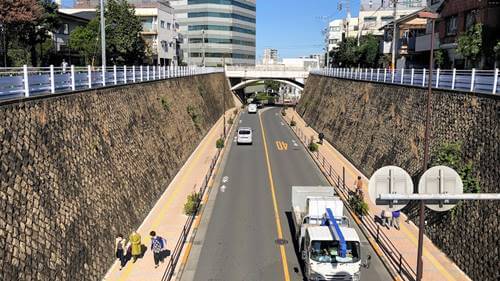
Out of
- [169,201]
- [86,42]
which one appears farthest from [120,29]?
[169,201]

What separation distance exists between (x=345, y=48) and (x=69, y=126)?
257 ft

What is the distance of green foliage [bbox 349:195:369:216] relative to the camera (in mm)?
25359

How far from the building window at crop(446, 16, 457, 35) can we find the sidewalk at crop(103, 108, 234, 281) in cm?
2862

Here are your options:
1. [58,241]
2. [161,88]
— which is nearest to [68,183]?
[58,241]

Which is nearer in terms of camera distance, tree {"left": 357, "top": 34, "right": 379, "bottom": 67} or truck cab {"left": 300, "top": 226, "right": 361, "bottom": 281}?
truck cab {"left": 300, "top": 226, "right": 361, "bottom": 281}

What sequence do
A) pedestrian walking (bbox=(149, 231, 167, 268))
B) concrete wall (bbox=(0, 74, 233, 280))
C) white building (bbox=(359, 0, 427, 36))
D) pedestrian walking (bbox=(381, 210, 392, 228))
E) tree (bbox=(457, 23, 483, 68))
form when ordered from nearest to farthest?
concrete wall (bbox=(0, 74, 233, 280)) → pedestrian walking (bbox=(149, 231, 167, 268)) → pedestrian walking (bbox=(381, 210, 392, 228)) → tree (bbox=(457, 23, 483, 68)) → white building (bbox=(359, 0, 427, 36))

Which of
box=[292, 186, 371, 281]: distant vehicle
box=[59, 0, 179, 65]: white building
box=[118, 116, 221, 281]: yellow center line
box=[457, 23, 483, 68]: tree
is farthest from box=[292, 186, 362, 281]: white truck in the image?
box=[59, 0, 179, 65]: white building

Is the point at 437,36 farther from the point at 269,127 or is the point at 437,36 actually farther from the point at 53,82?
the point at 53,82

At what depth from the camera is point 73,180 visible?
686 inches

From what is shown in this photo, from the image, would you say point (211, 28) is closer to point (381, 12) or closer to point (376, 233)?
point (381, 12)

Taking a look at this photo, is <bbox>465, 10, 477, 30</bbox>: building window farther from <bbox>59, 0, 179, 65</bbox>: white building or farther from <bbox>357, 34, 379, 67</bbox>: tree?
<bbox>59, 0, 179, 65</bbox>: white building

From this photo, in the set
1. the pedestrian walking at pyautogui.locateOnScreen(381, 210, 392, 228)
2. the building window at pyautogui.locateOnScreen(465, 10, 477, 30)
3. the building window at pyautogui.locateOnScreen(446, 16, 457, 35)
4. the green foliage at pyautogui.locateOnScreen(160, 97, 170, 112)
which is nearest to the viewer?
the pedestrian walking at pyautogui.locateOnScreen(381, 210, 392, 228)

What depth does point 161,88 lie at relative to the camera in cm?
3988

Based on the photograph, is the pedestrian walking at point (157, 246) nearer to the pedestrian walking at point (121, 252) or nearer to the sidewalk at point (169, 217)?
the sidewalk at point (169, 217)
